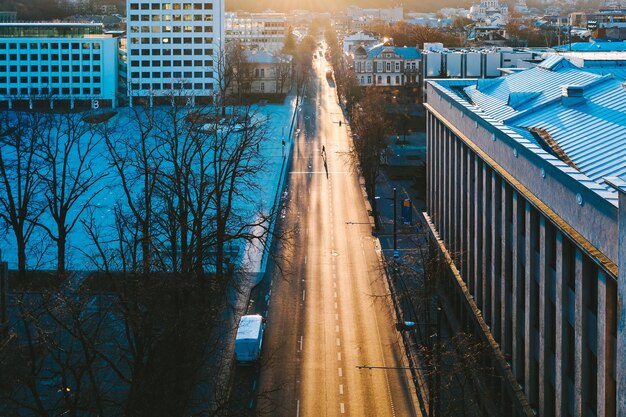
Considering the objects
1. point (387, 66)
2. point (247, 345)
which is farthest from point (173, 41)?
point (247, 345)

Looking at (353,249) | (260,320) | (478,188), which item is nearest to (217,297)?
(260,320)

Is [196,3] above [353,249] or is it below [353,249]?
above

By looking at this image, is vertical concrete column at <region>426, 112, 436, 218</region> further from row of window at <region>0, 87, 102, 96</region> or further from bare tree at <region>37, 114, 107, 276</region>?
row of window at <region>0, 87, 102, 96</region>

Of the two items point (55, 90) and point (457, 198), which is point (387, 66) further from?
point (457, 198)

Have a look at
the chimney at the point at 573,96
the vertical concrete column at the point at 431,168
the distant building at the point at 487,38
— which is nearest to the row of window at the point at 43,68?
the distant building at the point at 487,38

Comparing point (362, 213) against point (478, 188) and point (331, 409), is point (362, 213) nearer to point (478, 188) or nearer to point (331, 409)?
point (478, 188)

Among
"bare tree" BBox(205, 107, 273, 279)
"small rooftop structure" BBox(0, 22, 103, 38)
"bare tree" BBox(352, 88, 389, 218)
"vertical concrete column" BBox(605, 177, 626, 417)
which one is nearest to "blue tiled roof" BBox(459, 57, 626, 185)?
"vertical concrete column" BBox(605, 177, 626, 417)

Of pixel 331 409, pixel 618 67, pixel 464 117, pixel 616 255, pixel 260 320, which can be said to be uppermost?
pixel 618 67
